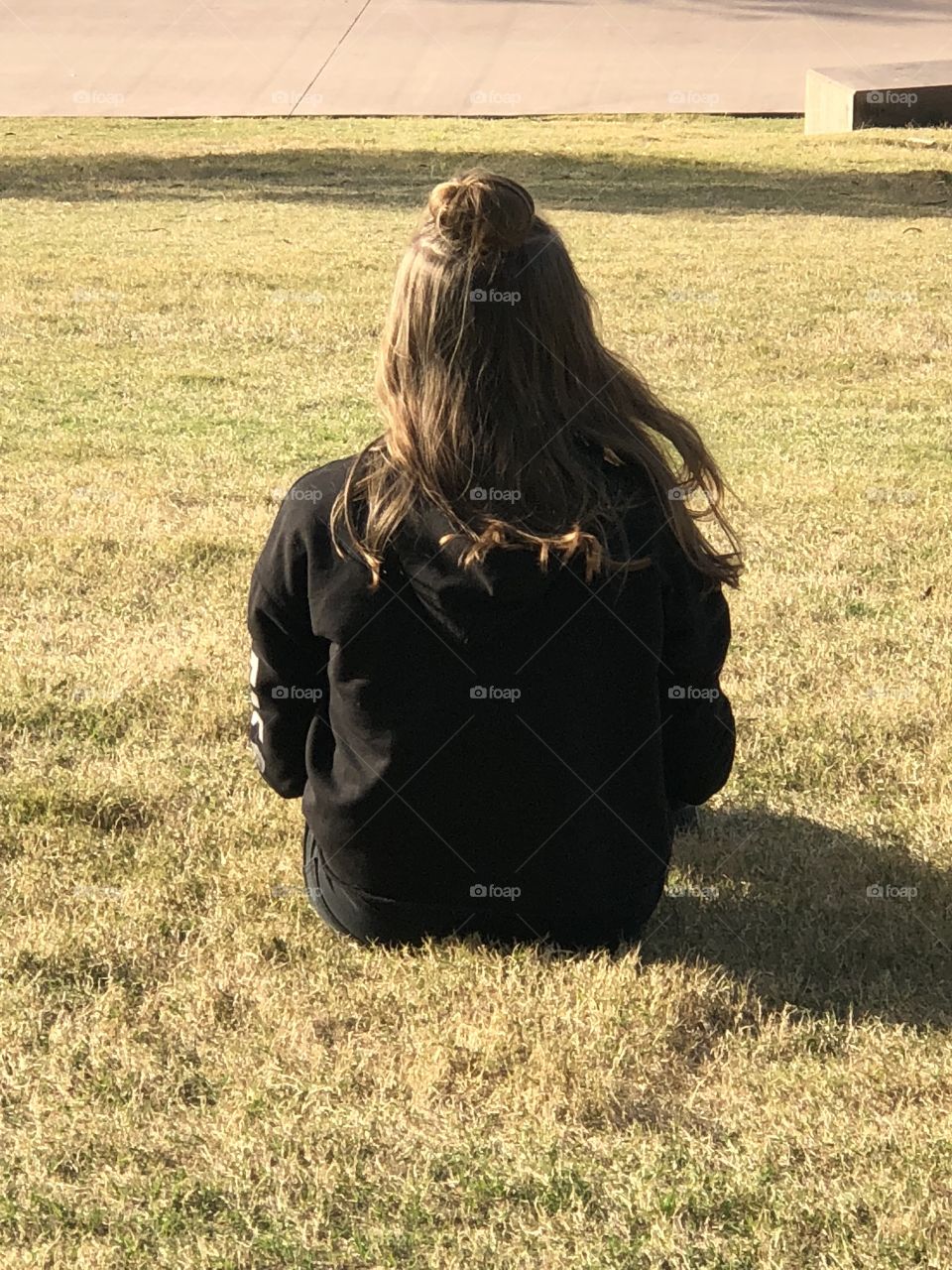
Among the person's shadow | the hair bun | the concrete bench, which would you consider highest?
the hair bun

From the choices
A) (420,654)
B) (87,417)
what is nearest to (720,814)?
(420,654)

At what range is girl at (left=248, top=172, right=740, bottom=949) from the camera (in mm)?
2783

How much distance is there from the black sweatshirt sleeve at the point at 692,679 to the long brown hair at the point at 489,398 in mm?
129

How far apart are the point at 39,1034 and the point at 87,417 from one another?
5.26 metres

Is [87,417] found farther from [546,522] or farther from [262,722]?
[546,522]

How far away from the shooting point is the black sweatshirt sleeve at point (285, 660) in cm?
295

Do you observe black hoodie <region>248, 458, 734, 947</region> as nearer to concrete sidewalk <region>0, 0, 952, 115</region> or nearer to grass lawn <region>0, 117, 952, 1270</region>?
grass lawn <region>0, 117, 952, 1270</region>

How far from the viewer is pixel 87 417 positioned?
7.99m

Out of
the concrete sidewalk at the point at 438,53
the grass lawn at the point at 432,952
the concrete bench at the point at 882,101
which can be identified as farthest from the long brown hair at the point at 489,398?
Answer: the concrete sidewalk at the point at 438,53

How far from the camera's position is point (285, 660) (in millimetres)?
3094

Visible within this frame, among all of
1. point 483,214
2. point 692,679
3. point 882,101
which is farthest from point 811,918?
point 882,101

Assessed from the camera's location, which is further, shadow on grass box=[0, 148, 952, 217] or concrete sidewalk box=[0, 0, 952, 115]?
concrete sidewalk box=[0, 0, 952, 115]

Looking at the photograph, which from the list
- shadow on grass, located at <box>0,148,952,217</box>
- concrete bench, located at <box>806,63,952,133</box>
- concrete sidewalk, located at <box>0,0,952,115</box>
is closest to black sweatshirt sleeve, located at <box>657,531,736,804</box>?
shadow on grass, located at <box>0,148,952,217</box>

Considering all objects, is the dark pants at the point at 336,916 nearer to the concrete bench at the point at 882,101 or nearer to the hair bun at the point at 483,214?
the hair bun at the point at 483,214
